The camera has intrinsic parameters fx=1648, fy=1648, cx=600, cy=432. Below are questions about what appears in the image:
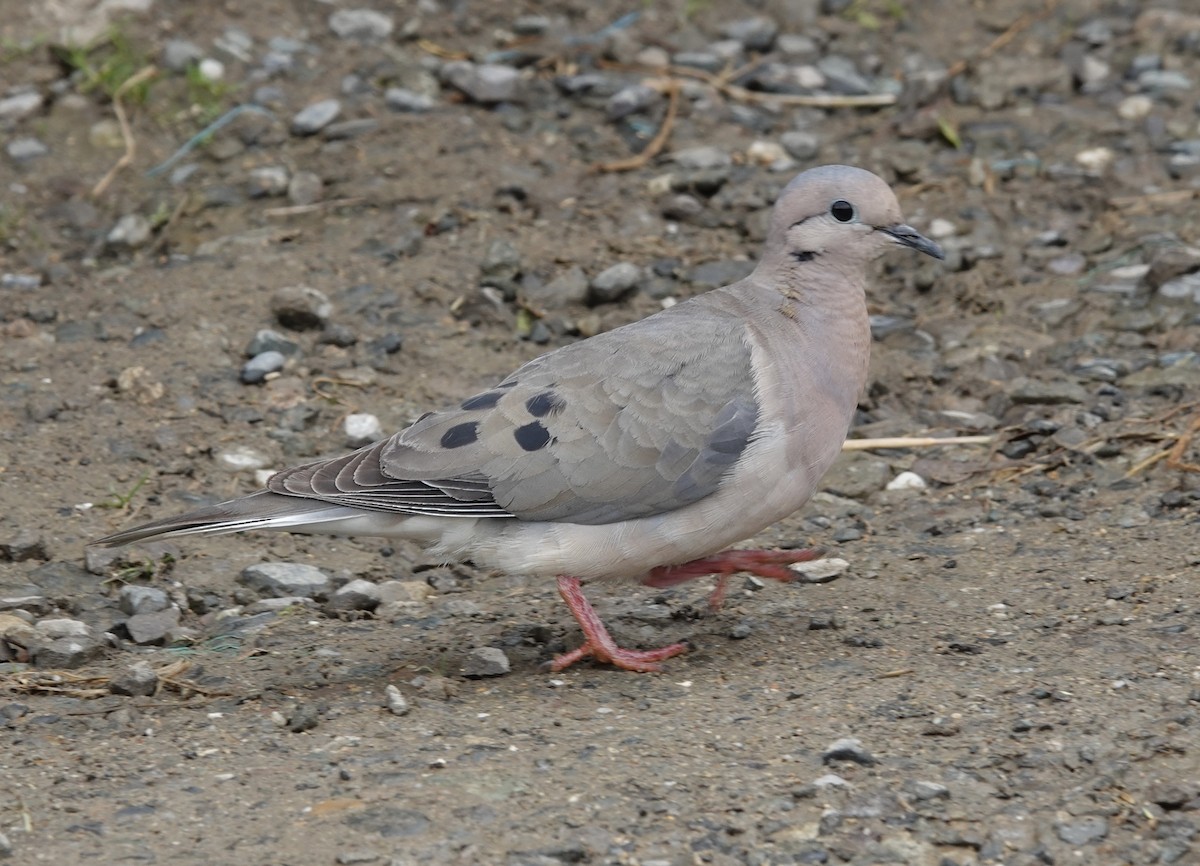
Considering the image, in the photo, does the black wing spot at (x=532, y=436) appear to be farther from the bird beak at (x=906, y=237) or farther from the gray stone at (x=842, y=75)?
the gray stone at (x=842, y=75)

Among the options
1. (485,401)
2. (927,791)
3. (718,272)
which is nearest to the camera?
(927,791)

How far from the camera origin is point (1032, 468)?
5207 mm

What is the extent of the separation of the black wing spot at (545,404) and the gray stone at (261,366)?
1858 mm

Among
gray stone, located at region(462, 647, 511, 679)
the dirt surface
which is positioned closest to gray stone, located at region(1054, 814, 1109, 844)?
the dirt surface

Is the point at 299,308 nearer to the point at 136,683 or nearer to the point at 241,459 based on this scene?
the point at 241,459

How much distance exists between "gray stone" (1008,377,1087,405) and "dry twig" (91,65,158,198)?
3.76m

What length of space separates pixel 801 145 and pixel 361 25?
2.16 metres

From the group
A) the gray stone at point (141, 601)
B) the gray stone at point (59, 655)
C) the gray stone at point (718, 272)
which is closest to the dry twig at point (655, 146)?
the gray stone at point (718, 272)

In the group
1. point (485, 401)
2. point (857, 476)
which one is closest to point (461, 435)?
point (485, 401)

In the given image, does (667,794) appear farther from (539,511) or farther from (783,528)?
(783,528)

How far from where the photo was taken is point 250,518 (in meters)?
3.98

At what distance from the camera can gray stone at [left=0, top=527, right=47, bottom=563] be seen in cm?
469

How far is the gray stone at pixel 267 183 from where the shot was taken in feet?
22.2

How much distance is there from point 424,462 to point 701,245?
2706 mm
